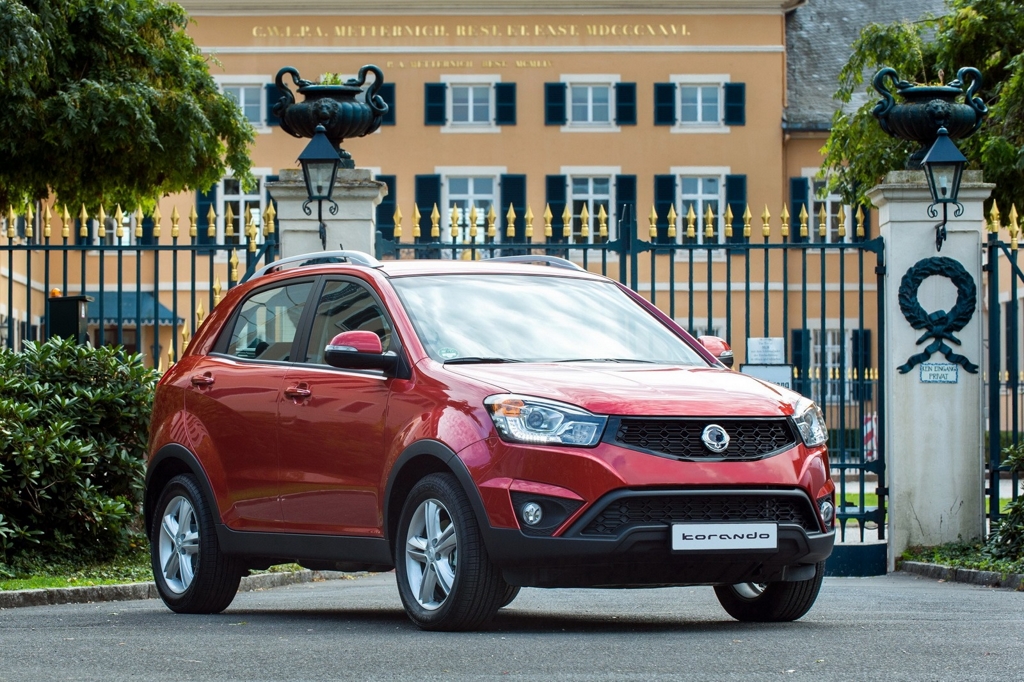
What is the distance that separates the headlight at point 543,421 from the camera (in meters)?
7.45

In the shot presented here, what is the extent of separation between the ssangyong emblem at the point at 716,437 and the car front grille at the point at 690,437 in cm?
2

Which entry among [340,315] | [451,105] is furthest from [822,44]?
[340,315]

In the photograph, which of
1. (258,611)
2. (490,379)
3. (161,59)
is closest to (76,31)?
(161,59)

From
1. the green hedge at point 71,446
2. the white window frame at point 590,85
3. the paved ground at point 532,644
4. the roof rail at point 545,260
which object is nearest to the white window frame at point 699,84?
the white window frame at point 590,85

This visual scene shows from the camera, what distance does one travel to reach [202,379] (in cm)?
949

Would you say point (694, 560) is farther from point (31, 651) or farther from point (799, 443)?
point (31, 651)

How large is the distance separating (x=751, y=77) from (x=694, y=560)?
37.1 meters

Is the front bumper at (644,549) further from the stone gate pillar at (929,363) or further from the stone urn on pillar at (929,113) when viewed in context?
the stone urn on pillar at (929,113)

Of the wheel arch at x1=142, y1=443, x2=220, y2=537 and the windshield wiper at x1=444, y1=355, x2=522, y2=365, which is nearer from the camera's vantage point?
the windshield wiper at x1=444, y1=355, x2=522, y2=365

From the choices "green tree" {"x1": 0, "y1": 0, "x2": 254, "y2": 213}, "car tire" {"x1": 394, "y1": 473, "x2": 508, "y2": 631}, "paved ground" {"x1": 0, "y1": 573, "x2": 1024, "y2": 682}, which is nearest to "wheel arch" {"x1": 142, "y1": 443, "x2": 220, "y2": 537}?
"paved ground" {"x1": 0, "y1": 573, "x2": 1024, "y2": 682}

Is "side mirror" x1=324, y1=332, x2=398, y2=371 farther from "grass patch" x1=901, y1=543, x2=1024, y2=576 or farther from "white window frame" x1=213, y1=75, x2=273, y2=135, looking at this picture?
"white window frame" x1=213, y1=75, x2=273, y2=135

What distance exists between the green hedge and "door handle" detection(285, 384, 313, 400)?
3.32m

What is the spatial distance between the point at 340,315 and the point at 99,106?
1056cm

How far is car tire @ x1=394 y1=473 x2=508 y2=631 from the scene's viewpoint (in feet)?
24.8
